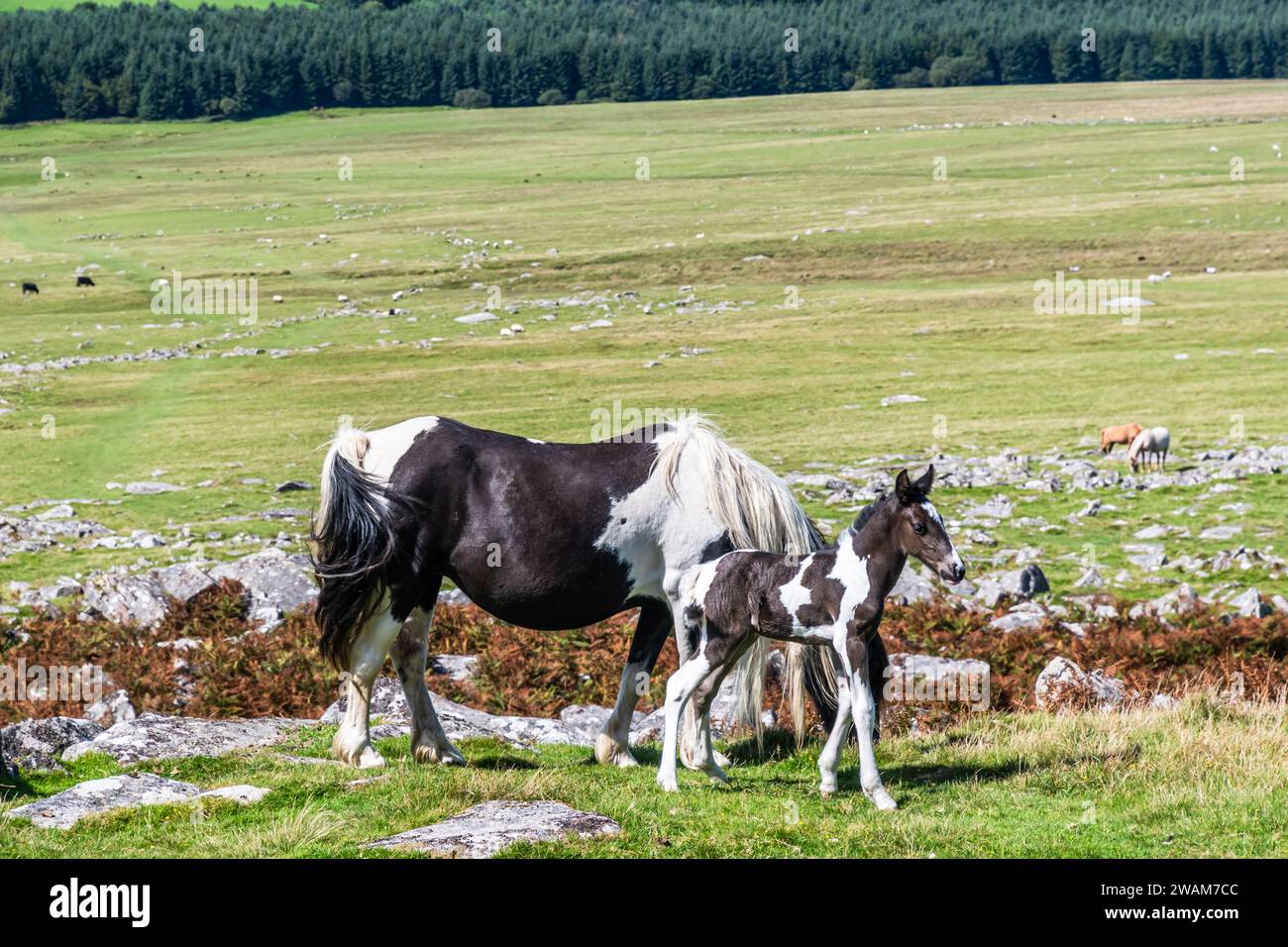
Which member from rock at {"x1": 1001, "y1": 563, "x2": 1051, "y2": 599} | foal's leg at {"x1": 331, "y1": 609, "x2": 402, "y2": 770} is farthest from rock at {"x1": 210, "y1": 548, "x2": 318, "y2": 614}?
rock at {"x1": 1001, "y1": 563, "x2": 1051, "y2": 599}

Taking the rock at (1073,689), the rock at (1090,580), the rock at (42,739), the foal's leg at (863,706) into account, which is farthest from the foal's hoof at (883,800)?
the rock at (1090,580)

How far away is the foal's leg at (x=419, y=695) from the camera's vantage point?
1145cm

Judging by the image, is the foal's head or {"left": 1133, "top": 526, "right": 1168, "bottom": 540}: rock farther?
{"left": 1133, "top": 526, "right": 1168, "bottom": 540}: rock

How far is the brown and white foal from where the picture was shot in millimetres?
10195

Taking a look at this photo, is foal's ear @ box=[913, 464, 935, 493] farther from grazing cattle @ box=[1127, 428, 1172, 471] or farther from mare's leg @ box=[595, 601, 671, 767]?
grazing cattle @ box=[1127, 428, 1172, 471]

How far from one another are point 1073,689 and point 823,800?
5.00 metres

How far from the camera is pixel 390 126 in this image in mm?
137625

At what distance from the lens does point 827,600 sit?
1043cm

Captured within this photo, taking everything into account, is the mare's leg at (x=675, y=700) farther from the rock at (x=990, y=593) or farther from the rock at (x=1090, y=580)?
the rock at (x=1090, y=580)

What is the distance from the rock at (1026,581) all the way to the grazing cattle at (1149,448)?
871 centimetres

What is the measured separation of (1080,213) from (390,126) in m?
83.9

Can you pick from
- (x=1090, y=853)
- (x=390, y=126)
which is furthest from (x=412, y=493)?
(x=390, y=126)

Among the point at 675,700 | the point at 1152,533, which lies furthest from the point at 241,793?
the point at 1152,533

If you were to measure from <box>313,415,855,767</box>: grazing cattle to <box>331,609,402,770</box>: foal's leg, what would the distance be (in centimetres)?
1
